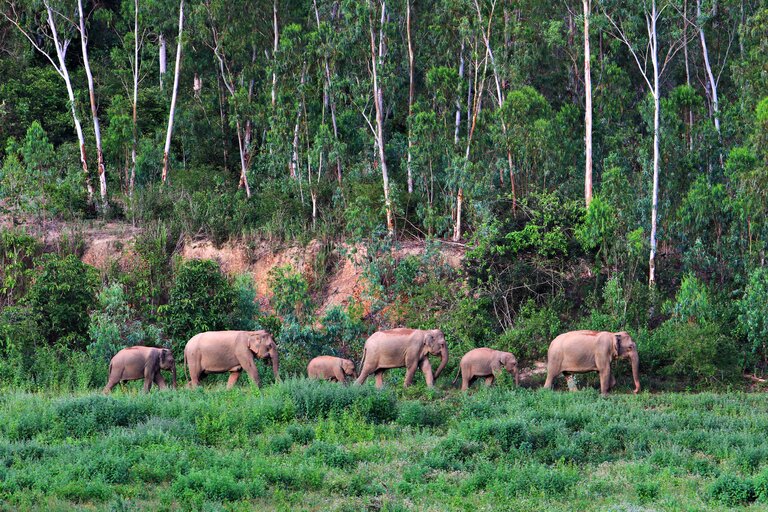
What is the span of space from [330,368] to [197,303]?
159 inches

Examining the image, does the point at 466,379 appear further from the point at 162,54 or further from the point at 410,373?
the point at 162,54

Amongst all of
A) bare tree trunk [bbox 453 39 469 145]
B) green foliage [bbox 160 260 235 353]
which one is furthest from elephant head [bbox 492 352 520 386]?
bare tree trunk [bbox 453 39 469 145]

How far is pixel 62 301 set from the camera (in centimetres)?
2484

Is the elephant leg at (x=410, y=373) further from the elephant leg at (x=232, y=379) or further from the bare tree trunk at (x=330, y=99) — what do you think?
the bare tree trunk at (x=330, y=99)

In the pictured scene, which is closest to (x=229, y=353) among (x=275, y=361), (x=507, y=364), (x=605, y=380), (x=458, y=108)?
(x=275, y=361)

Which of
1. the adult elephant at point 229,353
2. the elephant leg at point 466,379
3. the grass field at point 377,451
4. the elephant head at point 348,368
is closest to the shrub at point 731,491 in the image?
the grass field at point 377,451

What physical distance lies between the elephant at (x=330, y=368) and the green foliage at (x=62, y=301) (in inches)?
225

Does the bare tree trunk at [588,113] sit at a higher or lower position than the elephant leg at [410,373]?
higher

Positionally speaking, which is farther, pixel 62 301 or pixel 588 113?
pixel 588 113

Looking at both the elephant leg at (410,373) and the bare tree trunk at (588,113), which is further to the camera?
the bare tree trunk at (588,113)

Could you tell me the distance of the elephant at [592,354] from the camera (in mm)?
21641

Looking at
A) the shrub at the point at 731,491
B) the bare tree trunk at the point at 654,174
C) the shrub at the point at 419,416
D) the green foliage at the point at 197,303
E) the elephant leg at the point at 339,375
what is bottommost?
the shrub at the point at 731,491

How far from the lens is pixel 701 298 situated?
78.3 feet

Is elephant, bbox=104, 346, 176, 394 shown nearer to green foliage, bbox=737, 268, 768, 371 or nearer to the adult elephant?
the adult elephant
